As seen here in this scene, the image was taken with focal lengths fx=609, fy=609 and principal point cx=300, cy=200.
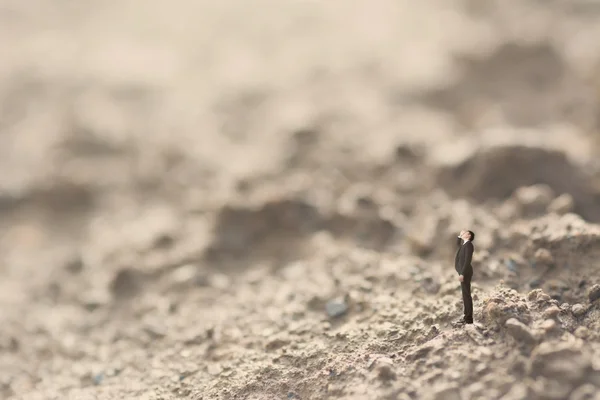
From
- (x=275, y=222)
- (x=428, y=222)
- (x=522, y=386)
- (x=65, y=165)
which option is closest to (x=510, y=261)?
(x=428, y=222)

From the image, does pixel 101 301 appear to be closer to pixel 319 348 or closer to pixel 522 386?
pixel 319 348

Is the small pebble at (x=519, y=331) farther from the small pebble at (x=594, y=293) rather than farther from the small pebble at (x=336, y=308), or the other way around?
the small pebble at (x=336, y=308)

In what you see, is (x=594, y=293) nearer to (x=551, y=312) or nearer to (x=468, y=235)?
(x=551, y=312)

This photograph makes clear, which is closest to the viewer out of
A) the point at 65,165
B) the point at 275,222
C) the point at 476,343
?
the point at 476,343

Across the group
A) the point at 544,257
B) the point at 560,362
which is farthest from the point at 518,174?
the point at 560,362

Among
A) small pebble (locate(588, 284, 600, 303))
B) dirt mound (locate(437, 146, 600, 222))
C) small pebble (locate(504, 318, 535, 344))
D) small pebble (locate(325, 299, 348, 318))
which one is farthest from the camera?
dirt mound (locate(437, 146, 600, 222))

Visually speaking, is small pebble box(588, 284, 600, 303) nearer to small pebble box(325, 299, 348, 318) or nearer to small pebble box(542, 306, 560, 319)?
small pebble box(542, 306, 560, 319)

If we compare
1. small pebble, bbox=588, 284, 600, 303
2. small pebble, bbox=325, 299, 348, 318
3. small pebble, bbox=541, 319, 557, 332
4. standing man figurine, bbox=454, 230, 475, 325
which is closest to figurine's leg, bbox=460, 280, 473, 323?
standing man figurine, bbox=454, 230, 475, 325
